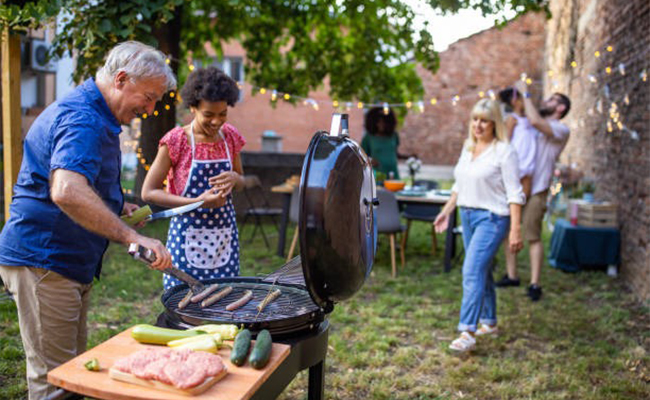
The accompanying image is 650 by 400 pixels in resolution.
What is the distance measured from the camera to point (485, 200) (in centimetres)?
437

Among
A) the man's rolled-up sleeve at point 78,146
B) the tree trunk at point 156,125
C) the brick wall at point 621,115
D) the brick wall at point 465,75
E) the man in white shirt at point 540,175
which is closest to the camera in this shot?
the man's rolled-up sleeve at point 78,146

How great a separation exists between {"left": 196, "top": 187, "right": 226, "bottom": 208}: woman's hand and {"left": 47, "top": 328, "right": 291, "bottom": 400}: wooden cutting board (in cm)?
108

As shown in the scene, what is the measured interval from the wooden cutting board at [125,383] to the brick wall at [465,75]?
64.0ft

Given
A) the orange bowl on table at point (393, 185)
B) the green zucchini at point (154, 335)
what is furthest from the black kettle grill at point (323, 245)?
the orange bowl on table at point (393, 185)

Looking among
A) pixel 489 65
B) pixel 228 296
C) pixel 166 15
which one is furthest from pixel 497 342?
pixel 489 65

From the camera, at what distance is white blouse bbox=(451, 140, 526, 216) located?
4.30m

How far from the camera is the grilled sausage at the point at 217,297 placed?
7.39 ft

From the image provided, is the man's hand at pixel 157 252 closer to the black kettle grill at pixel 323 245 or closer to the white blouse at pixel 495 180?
the black kettle grill at pixel 323 245

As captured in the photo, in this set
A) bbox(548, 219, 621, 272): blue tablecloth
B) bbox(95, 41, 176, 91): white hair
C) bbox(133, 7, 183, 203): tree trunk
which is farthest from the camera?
bbox(133, 7, 183, 203): tree trunk

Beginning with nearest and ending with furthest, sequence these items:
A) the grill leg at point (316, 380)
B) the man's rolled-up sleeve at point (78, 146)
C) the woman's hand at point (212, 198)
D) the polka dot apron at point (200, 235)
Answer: the man's rolled-up sleeve at point (78, 146) < the grill leg at point (316, 380) < the woman's hand at point (212, 198) < the polka dot apron at point (200, 235)

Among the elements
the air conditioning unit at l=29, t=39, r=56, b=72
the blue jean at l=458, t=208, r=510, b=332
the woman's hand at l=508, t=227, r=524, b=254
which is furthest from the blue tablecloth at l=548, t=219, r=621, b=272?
the air conditioning unit at l=29, t=39, r=56, b=72

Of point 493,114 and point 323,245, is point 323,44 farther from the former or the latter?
Result: point 323,245

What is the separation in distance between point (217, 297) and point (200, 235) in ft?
2.36

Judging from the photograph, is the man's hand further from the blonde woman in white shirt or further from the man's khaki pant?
the blonde woman in white shirt
